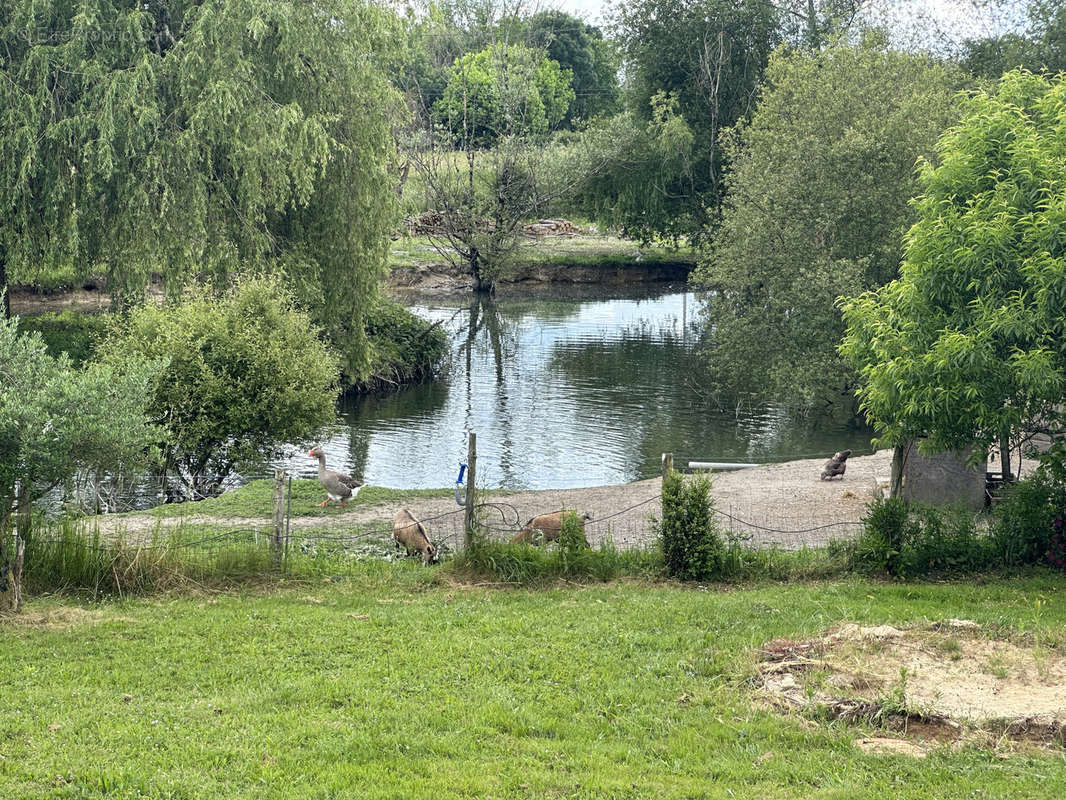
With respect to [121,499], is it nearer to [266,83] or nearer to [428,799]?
[266,83]

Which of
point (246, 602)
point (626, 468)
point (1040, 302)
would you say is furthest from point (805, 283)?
point (246, 602)

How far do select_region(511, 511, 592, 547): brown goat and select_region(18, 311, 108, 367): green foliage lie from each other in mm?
16516

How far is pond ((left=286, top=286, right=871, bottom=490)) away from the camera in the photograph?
27.2 metres

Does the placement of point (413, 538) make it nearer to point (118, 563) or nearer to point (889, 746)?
point (118, 563)

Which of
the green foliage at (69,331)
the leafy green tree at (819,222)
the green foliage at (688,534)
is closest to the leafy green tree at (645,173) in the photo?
the leafy green tree at (819,222)

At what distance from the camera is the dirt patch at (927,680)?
9.15 m

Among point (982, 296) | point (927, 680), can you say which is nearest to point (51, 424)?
point (927, 680)

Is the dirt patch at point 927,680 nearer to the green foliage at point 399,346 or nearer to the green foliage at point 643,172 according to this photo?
the green foliage at point 399,346

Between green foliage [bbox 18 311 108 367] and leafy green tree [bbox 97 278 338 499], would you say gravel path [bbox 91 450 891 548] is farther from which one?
green foliage [bbox 18 311 108 367]

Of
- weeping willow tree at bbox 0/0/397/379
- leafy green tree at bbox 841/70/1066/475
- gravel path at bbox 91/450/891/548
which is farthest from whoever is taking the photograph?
weeping willow tree at bbox 0/0/397/379

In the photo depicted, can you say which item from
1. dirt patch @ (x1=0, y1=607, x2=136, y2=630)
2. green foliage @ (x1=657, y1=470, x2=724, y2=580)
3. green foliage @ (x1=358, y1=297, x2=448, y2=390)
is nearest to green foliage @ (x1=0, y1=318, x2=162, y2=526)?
dirt patch @ (x1=0, y1=607, x2=136, y2=630)

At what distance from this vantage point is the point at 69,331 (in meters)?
31.0

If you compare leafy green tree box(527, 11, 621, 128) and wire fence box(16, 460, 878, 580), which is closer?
wire fence box(16, 460, 878, 580)

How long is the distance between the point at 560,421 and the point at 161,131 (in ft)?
45.2
